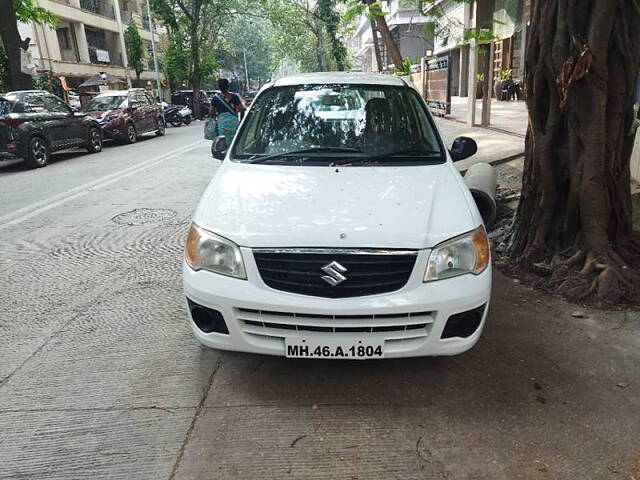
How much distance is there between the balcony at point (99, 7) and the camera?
33500 millimetres

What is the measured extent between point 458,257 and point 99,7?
39936 millimetres

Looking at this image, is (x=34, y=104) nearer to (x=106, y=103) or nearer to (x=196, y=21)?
(x=106, y=103)

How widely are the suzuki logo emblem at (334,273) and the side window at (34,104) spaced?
11.5 meters

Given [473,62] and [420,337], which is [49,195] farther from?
[473,62]

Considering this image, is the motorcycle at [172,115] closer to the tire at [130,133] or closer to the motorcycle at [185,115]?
the motorcycle at [185,115]

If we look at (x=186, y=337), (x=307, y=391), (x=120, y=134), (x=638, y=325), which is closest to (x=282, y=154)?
(x=186, y=337)

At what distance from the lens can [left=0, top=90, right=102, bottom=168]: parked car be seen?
36.0ft

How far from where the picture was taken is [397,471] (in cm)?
231

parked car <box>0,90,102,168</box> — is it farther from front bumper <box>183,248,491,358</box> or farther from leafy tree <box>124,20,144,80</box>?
leafy tree <box>124,20,144,80</box>

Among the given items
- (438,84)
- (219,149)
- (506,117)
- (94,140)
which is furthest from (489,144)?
(94,140)

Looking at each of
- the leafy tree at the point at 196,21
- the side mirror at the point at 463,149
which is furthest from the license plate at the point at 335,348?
the leafy tree at the point at 196,21

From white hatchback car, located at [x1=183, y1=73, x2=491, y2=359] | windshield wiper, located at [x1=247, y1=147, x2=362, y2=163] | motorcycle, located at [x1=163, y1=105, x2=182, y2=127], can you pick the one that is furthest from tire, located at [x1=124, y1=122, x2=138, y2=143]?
white hatchback car, located at [x1=183, y1=73, x2=491, y2=359]

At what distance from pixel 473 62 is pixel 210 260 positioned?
13748 mm

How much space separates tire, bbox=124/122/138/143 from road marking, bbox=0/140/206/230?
16.0 feet
